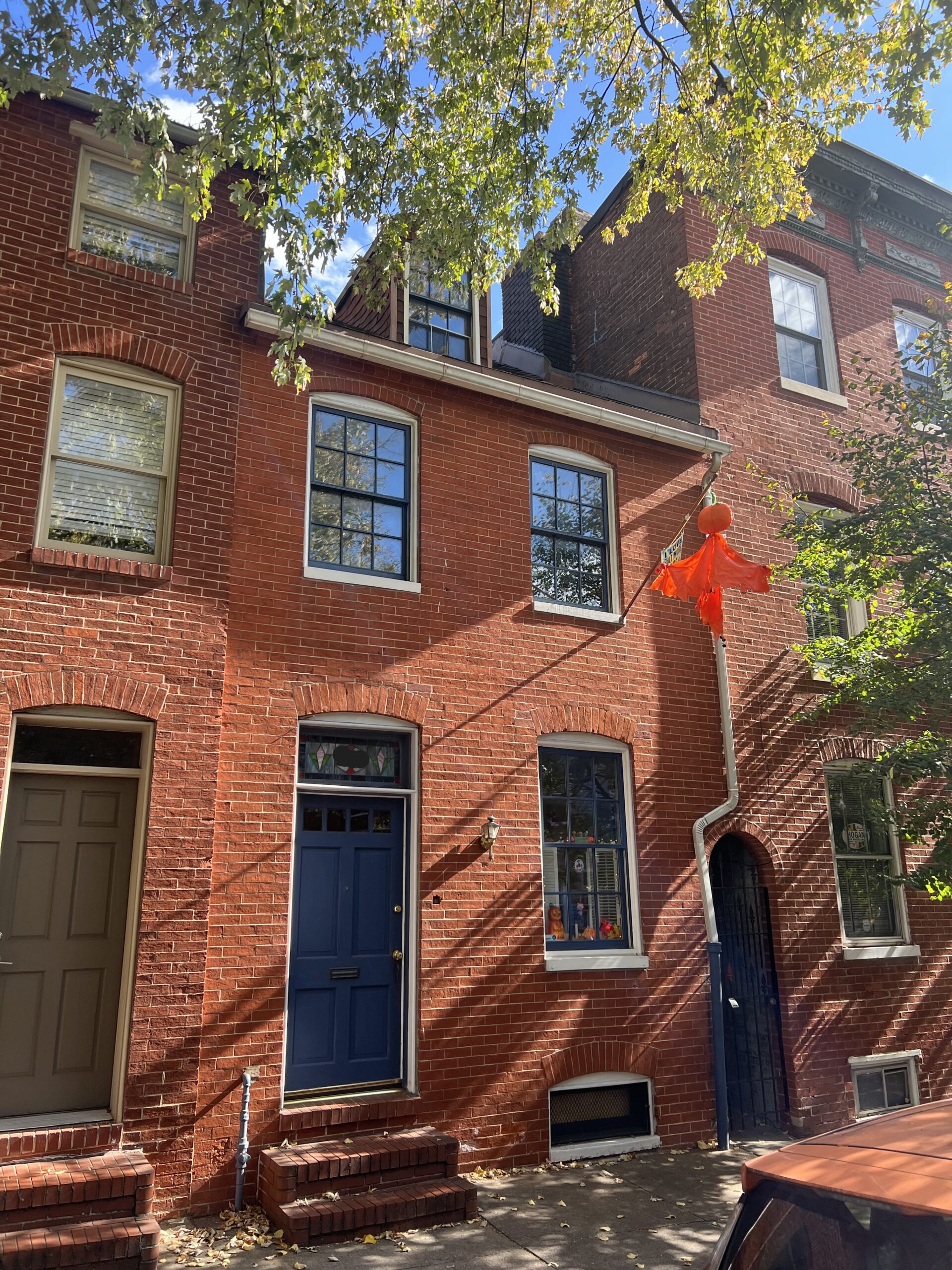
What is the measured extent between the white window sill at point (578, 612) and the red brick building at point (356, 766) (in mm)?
43

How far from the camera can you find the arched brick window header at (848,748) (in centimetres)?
1080

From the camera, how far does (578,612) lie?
375 inches

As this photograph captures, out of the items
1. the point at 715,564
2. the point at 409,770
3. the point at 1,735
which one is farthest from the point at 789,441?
the point at 1,735

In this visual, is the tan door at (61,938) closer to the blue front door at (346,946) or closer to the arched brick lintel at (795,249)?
the blue front door at (346,946)

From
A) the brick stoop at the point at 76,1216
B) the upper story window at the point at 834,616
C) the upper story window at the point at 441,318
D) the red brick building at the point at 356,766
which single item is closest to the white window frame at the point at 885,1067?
the red brick building at the point at 356,766

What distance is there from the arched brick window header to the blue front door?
543 centimetres

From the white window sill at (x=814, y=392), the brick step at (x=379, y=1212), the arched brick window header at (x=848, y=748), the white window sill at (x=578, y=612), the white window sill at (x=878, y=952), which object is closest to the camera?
the brick step at (x=379, y=1212)

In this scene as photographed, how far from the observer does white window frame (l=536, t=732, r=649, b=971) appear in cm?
848

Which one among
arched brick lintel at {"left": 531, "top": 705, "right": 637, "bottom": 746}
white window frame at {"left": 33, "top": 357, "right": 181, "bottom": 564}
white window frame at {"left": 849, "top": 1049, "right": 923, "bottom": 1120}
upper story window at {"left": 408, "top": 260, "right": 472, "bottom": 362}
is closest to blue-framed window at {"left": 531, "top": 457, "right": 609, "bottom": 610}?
arched brick lintel at {"left": 531, "top": 705, "right": 637, "bottom": 746}

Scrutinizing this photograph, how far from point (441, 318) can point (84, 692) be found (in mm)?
5817

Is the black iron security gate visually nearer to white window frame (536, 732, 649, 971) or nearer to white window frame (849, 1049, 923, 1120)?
white window frame (849, 1049, 923, 1120)

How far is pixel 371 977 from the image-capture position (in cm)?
766

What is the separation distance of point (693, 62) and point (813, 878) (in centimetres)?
819

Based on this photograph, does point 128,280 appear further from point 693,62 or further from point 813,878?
point 813,878
